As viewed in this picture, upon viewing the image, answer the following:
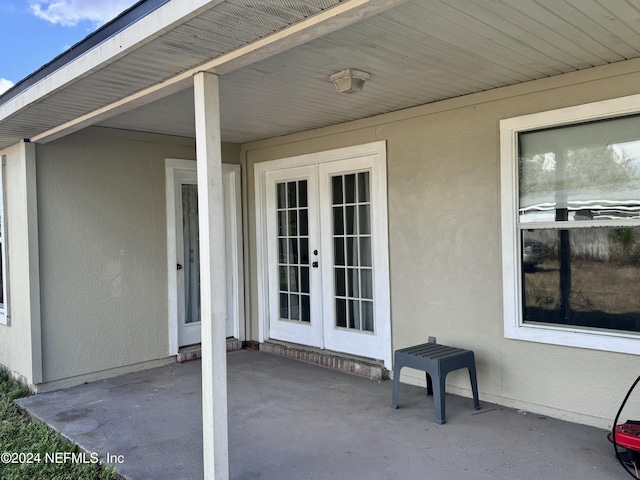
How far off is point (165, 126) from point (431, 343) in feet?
10.2

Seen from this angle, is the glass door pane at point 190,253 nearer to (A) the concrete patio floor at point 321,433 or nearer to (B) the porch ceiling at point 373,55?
(A) the concrete patio floor at point 321,433

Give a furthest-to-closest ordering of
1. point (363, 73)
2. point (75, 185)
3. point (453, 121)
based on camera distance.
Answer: point (75, 185) < point (453, 121) < point (363, 73)

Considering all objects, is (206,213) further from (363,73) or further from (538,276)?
(538,276)

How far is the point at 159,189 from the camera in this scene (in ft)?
17.1

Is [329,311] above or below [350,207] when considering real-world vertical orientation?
below

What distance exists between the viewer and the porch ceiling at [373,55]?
2346 millimetres

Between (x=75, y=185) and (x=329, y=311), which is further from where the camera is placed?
(x=329, y=311)

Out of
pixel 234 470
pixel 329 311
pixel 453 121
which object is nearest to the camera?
pixel 234 470

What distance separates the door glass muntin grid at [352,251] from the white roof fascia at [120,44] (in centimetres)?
260

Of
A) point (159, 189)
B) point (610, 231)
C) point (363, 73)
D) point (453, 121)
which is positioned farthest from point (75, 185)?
point (610, 231)

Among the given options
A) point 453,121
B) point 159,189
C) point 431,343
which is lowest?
point 431,343

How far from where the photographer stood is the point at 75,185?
4688 mm

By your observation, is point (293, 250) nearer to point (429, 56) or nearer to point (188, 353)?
point (188, 353)

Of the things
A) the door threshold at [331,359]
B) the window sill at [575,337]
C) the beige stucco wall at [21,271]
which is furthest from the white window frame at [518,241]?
the beige stucco wall at [21,271]
